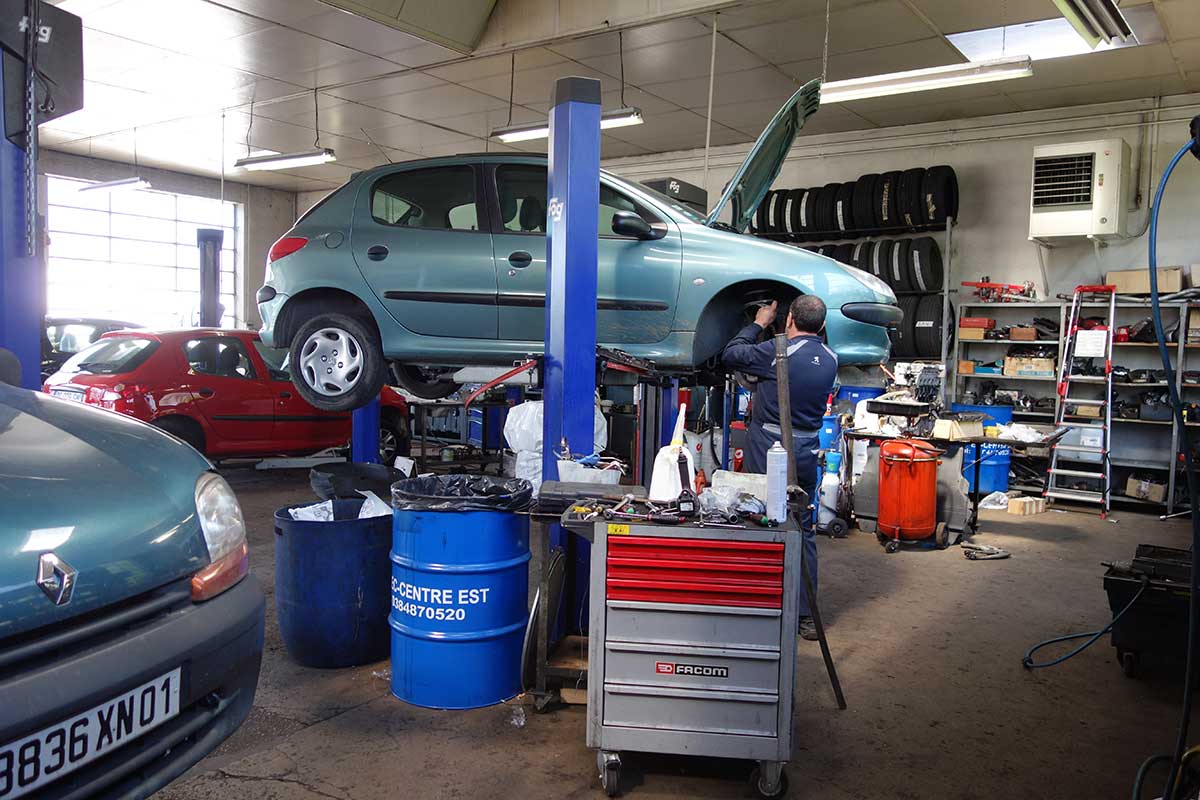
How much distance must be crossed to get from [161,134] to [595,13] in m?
7.35

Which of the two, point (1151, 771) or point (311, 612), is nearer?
point (1151, 771)

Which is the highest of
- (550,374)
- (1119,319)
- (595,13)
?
(595,13)

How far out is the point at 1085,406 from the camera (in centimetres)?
748

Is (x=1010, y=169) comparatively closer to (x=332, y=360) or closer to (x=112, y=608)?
(x=332, y=360)

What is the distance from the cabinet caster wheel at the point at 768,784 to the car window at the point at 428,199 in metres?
2.98

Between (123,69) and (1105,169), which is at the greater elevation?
(123,69)

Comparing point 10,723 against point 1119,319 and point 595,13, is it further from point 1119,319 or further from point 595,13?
point 1119,319

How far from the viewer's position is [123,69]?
8.23 m

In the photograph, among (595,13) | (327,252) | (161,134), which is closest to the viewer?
(327,252)

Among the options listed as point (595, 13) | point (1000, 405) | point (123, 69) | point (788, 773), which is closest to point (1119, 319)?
point (1000, 405)

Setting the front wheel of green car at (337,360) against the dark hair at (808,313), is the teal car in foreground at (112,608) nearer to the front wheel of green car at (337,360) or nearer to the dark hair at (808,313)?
the dark hair at (808,313)

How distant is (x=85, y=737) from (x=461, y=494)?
1533 millimetres

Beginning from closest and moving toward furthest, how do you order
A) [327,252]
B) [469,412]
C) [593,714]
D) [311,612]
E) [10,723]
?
[10,723]
[593,714]
[311,612]
[327,252]
[469,412]

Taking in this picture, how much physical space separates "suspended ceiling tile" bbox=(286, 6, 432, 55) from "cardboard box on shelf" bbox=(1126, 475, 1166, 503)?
742 centimetres
